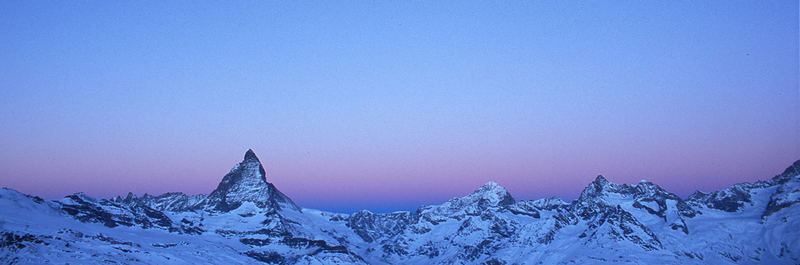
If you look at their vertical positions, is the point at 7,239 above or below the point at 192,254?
above

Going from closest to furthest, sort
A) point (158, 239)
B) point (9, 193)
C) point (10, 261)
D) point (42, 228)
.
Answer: point (10, 261) → point (42, 228) → point (9, 193) → point (158, 239)

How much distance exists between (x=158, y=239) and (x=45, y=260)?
202ft

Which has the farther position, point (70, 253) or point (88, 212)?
point (88, 212)

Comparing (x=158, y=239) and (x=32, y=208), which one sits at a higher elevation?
(x=32, y=208)

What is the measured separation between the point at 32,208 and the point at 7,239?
4455cm

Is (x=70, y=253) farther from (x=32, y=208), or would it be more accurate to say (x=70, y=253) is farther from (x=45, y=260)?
(x=32, y=208)

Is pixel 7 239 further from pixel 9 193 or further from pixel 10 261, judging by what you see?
pixel 9 193

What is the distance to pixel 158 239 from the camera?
195250 mm

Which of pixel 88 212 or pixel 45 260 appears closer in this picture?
pixel 45 260

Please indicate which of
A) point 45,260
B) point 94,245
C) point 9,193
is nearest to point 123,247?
point 94,245

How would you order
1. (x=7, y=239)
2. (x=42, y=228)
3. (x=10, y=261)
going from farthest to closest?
(x=42, y=228) → (x=7, y=239) → (x=10, y=261)

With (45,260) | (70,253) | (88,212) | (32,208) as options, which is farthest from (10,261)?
(88,212)

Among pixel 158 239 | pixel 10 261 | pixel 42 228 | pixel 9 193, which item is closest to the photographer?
pixel 10 261

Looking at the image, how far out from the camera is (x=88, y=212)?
196m
